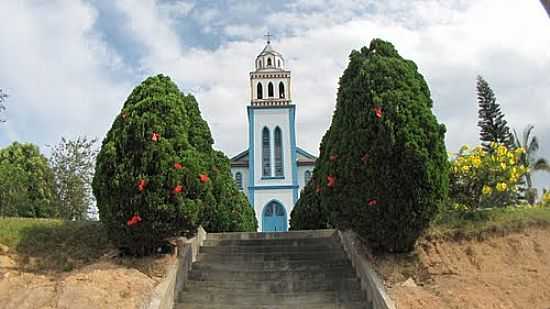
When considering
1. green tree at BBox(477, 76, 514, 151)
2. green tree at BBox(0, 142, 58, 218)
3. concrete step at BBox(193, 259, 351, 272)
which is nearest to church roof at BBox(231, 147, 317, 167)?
green tree at BBox(477, 76, 514, 151)

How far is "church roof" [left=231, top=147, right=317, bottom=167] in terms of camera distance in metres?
36.6

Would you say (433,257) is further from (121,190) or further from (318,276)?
(121,190)

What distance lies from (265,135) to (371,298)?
2945cm

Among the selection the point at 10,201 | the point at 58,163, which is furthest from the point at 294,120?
the point at 10,201

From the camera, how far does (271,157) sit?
3600cm

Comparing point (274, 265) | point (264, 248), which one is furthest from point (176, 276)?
point (264, 248)

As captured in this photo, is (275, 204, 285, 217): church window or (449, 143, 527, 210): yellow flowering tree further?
(275, 204, 285, 217): church window

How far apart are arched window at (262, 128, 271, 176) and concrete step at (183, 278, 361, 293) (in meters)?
27.6

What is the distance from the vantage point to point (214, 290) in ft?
26.0

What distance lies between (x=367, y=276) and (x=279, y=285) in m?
1.42

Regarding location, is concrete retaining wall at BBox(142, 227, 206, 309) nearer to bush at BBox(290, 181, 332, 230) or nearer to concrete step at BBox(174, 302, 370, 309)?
concrete step at BBox(174, 302, 370, 309)

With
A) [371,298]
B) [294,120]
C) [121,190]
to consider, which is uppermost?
[294,120]

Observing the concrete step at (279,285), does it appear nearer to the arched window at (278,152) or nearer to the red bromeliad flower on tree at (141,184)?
the red bromeliad flower on tree at (141,184)

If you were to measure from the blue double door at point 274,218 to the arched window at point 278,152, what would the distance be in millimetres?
2360
